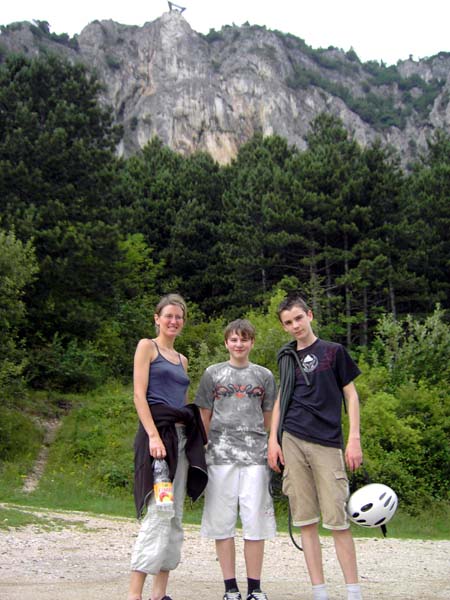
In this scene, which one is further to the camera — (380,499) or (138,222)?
(138,222)

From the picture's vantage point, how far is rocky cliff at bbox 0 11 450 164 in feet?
289

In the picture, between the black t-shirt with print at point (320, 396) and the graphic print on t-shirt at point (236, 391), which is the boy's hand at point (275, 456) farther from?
the graphic print on t-shirt at point (236, 391)

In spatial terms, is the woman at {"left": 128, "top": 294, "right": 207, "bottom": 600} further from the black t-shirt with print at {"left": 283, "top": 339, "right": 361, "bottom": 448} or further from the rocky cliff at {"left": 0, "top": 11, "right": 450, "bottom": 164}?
the rocky cliff at {"left": 0, "top": 11, "right": 450, "bottom": 164}

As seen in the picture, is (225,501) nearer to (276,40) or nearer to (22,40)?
(22,40)

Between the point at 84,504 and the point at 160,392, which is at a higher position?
the point at 160,392

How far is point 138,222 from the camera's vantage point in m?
38.2

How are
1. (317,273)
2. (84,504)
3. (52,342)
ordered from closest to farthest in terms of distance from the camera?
(84,504) → (52,342) → (317,273)

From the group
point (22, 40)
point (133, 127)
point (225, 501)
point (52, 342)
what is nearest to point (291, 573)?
point (225, 501)

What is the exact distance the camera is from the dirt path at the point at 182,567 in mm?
5980

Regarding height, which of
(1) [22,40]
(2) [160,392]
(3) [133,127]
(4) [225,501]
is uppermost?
(1) [22,40]

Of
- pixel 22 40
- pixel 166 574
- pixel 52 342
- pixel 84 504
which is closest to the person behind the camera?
pixel 166 574

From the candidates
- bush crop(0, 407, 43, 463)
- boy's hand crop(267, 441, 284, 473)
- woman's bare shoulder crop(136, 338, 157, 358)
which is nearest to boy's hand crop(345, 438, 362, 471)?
boy's hand crop(267, 441, 284, 473)

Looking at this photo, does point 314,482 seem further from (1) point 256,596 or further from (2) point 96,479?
(2) point 96,479

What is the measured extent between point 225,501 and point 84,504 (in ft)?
31.7
